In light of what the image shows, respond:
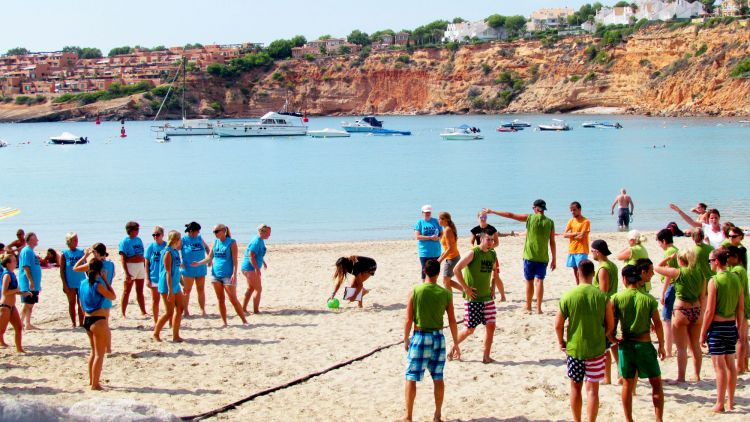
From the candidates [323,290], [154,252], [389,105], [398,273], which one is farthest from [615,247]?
[389,105]

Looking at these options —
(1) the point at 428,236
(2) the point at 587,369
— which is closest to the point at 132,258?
(1) the point at 428,236

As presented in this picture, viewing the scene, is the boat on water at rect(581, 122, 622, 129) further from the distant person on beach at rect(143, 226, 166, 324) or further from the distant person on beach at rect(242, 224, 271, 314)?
the distant person on beach at rect(143, 226, 166, 324)

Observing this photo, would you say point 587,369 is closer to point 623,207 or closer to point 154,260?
point 154,260

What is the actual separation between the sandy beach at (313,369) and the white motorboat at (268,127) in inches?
3129

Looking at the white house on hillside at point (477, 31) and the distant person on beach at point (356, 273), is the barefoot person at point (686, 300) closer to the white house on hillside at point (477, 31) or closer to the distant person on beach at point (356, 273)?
the distant person on beach at point (356, 273)

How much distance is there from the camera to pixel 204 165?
66.2 metres

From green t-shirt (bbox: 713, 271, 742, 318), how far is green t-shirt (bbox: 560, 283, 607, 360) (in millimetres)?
1238

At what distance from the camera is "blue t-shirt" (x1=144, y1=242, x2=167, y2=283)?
11.7m

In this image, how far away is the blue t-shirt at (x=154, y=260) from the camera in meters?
11.7

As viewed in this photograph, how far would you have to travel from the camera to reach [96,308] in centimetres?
894

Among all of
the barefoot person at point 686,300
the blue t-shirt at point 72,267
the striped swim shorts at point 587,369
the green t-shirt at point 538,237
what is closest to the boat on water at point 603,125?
the green t-shirt at point 538,237

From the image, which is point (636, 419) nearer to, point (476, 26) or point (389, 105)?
point (389, 105)

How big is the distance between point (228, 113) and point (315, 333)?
14735cm

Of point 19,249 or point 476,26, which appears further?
point 476,26
